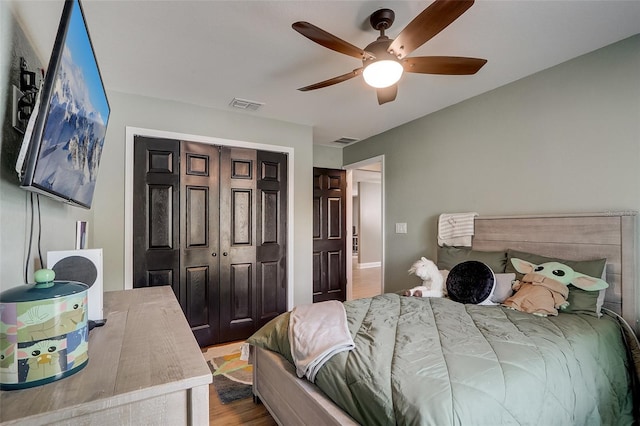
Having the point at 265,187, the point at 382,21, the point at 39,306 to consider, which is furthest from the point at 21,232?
the point at 265,187

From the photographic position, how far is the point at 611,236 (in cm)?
195

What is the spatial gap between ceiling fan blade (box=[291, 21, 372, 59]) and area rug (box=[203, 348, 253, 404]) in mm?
2339

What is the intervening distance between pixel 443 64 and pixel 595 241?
159 cm

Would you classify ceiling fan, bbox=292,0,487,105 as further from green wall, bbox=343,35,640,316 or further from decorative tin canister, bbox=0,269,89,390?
decorative tin canister, bbox=0,269,89,390

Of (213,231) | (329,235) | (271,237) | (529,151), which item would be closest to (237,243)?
(213,231)

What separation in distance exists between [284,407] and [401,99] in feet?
8.89

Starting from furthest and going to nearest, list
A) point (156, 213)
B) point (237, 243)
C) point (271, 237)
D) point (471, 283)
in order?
point (271, 237) → point (237, 243) → point (156, 213) → point (471, 283)

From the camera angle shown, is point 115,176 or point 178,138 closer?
point 115,176

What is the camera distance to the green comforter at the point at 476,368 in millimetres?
1060

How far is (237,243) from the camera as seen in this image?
3.19 m

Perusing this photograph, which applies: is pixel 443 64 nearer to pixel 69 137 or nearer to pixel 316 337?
pixel 316 337

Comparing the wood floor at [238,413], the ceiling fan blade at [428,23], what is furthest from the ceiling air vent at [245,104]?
the wood floor at [238,413]

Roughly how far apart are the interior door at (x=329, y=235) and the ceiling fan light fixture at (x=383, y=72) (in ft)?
8.41

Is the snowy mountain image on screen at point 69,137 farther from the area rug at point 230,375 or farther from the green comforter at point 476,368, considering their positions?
the area rug at point 230,375
